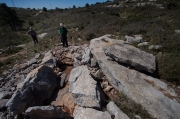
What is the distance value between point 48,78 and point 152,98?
4602 millimetres

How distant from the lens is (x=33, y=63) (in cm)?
781

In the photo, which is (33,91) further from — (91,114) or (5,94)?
(91,114)

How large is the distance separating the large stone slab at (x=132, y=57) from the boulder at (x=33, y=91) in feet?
10.8

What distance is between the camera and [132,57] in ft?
18.9

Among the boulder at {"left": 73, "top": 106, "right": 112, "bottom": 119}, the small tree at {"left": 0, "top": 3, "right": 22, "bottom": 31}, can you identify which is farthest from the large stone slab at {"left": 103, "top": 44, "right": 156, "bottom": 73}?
the small tree at {"left": 0, "top": 3, "right": 22, "bottom": 31}

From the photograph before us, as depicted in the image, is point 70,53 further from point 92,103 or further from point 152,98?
point 152,98

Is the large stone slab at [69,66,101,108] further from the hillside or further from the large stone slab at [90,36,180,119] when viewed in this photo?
the large stone slab at [90,36,180,119]

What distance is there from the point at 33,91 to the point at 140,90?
14.6ft

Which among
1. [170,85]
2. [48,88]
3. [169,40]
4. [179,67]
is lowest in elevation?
[170,85]

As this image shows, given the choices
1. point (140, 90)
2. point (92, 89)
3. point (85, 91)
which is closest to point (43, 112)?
point (85, 91)

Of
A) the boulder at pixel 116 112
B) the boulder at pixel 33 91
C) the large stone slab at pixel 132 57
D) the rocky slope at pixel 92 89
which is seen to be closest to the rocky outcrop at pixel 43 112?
the rocky slope at pixel 92 89

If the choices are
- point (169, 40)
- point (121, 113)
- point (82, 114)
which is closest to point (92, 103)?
point (82, 114)

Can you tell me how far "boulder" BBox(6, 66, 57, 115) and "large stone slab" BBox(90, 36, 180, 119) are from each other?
8.96 ft

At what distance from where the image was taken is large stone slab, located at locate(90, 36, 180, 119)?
394 centimetres
